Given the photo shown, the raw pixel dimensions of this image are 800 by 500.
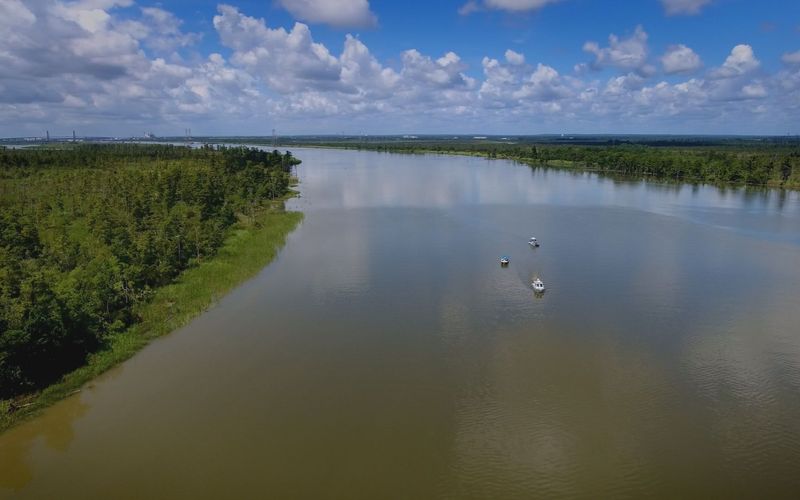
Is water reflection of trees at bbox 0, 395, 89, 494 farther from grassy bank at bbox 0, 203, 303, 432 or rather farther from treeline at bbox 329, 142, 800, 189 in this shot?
treeline at bbox 329, 142, 800, 189

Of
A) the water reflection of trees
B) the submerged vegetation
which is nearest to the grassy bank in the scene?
the submerged vegetation

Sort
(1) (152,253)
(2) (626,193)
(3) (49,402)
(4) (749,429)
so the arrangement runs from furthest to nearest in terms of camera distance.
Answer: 1. (2) (626,193)
2. (1) (152,253)
3. (3) (49,402)
4. (4) (749,429)

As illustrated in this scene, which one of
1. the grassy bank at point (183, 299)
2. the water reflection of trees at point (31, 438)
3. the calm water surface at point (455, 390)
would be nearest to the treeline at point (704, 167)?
the calm water surface at point (455, 390)

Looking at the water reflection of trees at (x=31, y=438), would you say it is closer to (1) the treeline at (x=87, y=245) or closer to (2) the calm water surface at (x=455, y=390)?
(2) the calm water surface at (x=455, y=390)

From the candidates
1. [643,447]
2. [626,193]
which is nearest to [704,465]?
[643,447]

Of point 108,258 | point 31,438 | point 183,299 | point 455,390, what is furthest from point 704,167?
point 31,438

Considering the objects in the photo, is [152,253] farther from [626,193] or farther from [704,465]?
[626,193]
